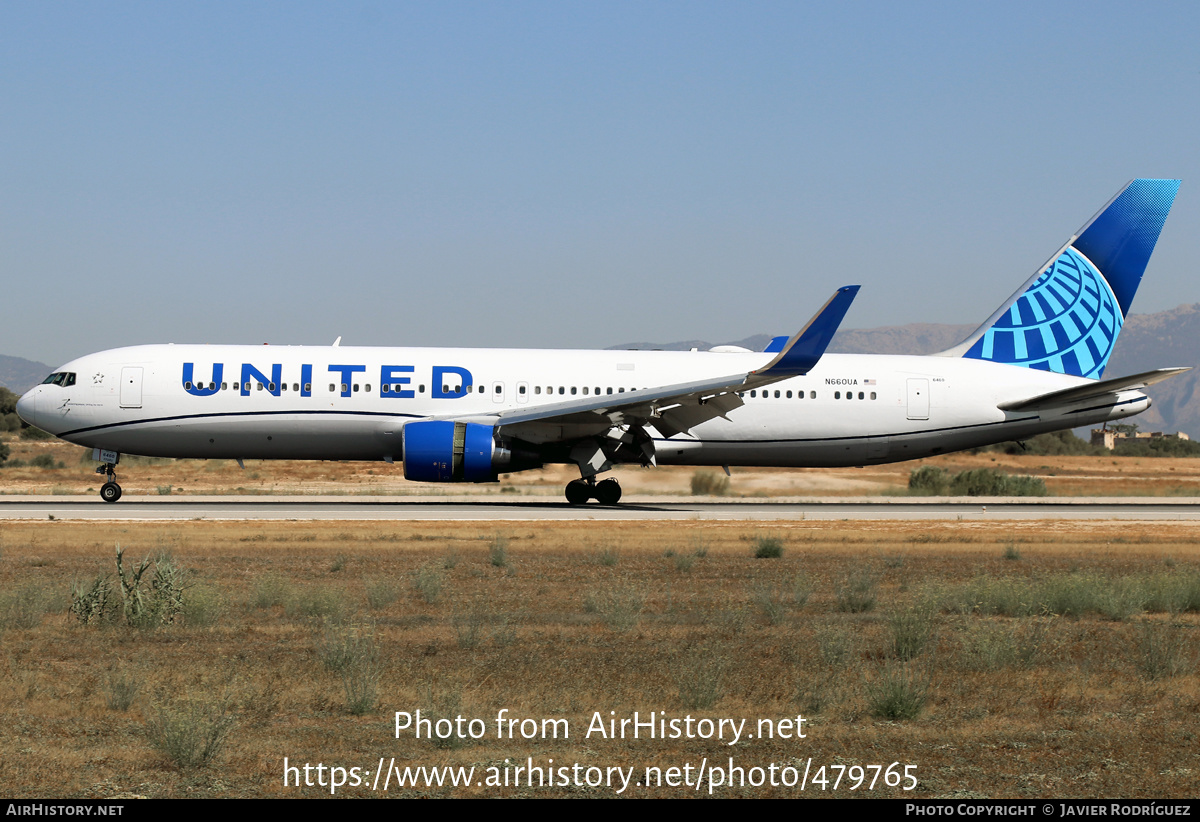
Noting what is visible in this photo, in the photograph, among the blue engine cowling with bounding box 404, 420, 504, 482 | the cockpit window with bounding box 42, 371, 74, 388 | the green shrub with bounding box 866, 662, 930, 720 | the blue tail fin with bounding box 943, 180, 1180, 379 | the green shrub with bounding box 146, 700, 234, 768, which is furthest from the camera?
the blue tail fin with bounding box 943, 180, 1180, 379

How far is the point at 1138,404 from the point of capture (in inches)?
1259

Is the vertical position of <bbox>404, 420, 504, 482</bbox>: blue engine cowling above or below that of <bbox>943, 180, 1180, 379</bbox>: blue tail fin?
below

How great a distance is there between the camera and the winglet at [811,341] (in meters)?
25.8

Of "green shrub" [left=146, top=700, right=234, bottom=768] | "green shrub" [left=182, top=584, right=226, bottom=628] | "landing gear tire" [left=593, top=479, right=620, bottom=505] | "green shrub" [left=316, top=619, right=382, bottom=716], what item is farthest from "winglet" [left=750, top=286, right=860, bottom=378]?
"green shrub" [left=146, top=700, right=234, bottom=768]

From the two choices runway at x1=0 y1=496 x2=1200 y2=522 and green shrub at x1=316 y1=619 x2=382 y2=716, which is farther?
runway at x1=0 y1=496 x2=1200 y2=522

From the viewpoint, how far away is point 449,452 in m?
27.2

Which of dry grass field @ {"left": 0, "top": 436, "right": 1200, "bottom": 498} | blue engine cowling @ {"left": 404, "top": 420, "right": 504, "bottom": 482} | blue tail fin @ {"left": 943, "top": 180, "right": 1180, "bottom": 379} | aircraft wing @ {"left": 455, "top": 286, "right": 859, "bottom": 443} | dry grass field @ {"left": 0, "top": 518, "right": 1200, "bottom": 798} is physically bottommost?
dry grass field @ {"left": 0, "top": 518, "right": 1200, "bottom": 798}

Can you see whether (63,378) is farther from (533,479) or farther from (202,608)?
(533,479)

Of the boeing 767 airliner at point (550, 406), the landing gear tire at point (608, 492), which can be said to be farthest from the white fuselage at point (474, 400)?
the landing gear tire at point (608, 492)

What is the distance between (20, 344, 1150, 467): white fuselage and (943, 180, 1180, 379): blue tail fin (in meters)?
1.55

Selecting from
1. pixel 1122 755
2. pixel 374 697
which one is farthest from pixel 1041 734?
pixel 374 697

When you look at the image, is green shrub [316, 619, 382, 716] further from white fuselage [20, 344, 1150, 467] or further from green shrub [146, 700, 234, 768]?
white fuselage [20, 344, 1150, 467]

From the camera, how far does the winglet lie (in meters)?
25.8

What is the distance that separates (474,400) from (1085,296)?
59.7 ft
